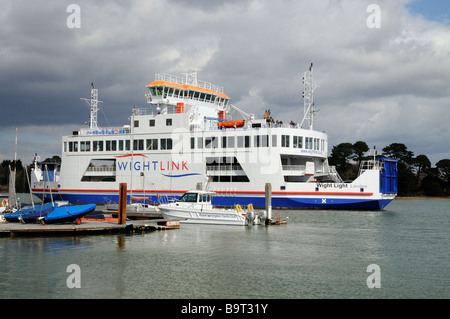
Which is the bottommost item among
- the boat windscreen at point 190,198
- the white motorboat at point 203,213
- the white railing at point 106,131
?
the white motorboat at point 203,213

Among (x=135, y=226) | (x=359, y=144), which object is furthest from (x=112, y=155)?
(x=359, y=144)

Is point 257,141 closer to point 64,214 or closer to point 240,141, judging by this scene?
point 240,141

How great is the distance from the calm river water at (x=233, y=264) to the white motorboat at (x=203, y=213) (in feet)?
8.92

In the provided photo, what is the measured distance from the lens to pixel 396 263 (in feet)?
65.4

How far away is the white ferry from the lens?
4366cm

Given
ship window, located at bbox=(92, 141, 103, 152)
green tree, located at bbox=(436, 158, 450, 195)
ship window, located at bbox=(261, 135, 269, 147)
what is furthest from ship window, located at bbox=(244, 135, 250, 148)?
green tree, located at bbox=(436, 158, 450, 195)

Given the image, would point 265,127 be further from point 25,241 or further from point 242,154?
point 25,241

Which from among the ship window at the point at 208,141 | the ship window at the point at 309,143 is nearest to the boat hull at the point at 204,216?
the ship window at the point at 208,141

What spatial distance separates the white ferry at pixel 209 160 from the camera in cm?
4366

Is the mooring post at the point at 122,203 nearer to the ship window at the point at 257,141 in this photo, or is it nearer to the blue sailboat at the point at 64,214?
the blue sailboat at the point at 64,214

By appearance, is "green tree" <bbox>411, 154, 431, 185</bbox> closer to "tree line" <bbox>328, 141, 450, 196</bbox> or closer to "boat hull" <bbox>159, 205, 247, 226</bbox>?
"tree line" <bbox>328, 141, 450, 196</bbox>

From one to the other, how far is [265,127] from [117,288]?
31981 millimetres

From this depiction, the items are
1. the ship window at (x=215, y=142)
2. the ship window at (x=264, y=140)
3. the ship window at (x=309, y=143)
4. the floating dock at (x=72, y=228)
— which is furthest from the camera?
the ship window at (x=215, y=142)

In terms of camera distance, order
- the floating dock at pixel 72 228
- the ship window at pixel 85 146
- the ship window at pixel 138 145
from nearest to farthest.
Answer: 1. the floating dock at pixel 72 228
2. the ship window at pixel 138 145
3. the ship window at pixel 85 146
